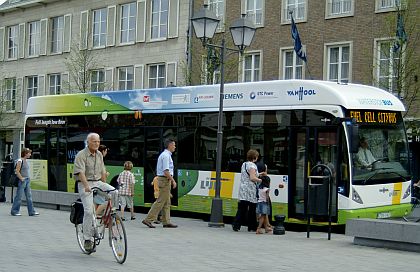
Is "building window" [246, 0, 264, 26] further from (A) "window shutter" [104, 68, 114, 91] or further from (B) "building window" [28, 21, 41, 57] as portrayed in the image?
(B) "building window" [28, 21, 41, 57]

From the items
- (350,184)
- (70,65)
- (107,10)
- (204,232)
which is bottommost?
(204,232)

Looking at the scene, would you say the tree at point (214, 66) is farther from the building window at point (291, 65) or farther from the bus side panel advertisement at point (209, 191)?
the bus side panel advertisement at point (209, 191)

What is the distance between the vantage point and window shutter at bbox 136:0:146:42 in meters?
42.9

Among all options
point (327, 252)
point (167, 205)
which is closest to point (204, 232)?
point (167, 205)

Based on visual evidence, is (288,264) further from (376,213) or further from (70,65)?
(70,65)

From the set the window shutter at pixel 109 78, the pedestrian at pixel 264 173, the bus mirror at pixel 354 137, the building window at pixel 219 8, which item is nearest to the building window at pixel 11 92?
the window shutter at pixel 109 78

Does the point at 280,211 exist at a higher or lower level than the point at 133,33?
lower

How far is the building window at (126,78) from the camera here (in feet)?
143

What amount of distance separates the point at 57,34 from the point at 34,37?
9.52 ft

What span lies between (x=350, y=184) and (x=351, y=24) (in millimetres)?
17339

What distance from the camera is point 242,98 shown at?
18609 millimetres

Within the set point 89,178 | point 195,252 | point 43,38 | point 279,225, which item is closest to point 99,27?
point 43,38

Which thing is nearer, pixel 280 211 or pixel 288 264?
pixel 288 264

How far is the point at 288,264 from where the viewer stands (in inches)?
443
